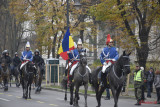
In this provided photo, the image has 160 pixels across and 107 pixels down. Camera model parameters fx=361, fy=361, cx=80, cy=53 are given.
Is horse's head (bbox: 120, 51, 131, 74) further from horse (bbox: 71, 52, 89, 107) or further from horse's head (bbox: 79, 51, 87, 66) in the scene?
horse (bbox: 71, 52, 89, 107)

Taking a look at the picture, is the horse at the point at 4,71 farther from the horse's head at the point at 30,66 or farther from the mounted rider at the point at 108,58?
the mounted rider at the point at 108,58

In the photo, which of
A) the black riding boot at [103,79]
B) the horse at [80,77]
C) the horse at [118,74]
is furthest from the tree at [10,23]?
the horse at [118,74]

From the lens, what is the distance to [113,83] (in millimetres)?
13922

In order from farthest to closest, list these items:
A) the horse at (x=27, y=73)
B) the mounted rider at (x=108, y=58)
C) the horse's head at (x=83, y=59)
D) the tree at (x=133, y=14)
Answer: the tree at (x=133, y=14) < the horse at (x=27, y=73) < the mounted rider at (x=108, y=58) < the horse's head at (x=83, y=59)

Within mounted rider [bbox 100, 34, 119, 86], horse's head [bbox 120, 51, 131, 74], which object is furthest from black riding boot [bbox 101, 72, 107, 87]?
horse's head [bbox 120, 51, 131, 74]

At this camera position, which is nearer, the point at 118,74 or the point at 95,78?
the point at 118,74

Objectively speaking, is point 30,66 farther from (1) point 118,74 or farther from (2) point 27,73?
(1) point 118,74

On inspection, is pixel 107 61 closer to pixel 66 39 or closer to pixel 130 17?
pixel 66 39

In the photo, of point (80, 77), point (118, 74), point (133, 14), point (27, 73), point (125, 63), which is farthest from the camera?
point (133, 14)

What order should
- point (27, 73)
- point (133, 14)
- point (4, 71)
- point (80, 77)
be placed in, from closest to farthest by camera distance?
point (80, 77)
point (27, 73)
point (4, 71)
point (133, 14)

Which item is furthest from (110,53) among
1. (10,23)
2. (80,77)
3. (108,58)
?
(10,23)

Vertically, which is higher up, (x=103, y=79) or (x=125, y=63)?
(x=125, y=63)

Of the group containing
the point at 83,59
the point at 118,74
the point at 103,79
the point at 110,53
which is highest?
the point at 110,53

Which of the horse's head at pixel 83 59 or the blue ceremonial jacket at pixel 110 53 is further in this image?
the blue ceremonial jacket at pixel 110 53
